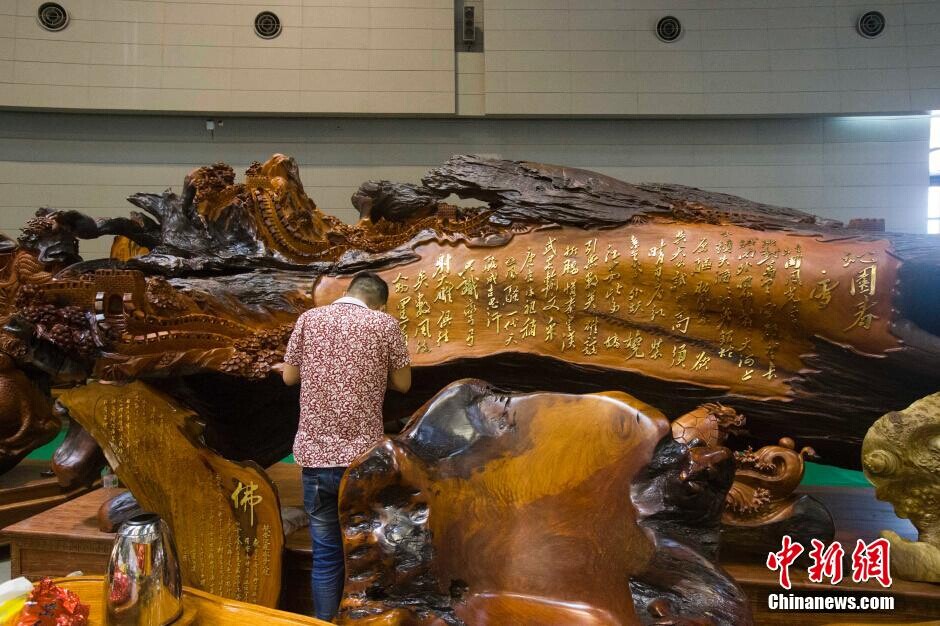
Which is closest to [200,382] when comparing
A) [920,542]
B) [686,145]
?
[920,542]

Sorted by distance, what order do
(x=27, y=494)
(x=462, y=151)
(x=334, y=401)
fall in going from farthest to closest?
(x=462, y=151)
(x=27, y=494)
(x=334, y=401)

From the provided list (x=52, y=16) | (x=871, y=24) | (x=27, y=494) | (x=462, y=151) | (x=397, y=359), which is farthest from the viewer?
(x=462, y=151)

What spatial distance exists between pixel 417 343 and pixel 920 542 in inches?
78.6

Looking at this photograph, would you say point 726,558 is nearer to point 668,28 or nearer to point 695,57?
point 695,57

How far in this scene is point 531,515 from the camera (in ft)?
4.10

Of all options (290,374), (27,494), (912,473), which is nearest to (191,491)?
(290,374)

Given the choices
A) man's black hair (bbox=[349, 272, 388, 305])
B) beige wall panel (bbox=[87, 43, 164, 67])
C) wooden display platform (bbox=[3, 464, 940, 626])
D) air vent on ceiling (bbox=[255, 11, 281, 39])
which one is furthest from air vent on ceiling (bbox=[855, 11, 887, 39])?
beige wall panel (bbox=[87, 43, 164, 67])

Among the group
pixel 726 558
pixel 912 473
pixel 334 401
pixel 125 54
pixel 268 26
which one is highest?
pixel 268 26

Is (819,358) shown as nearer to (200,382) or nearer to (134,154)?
(200,382)

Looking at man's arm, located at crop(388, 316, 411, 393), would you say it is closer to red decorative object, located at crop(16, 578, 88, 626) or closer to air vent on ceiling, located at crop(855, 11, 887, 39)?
red decorative object, located at crop(16, 578, 88, 626)

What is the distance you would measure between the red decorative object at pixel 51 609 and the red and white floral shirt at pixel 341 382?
0.85 metres

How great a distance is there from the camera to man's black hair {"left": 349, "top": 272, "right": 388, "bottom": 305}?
2.01 m

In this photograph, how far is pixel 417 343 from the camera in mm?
2580

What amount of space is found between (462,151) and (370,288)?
411 cm
